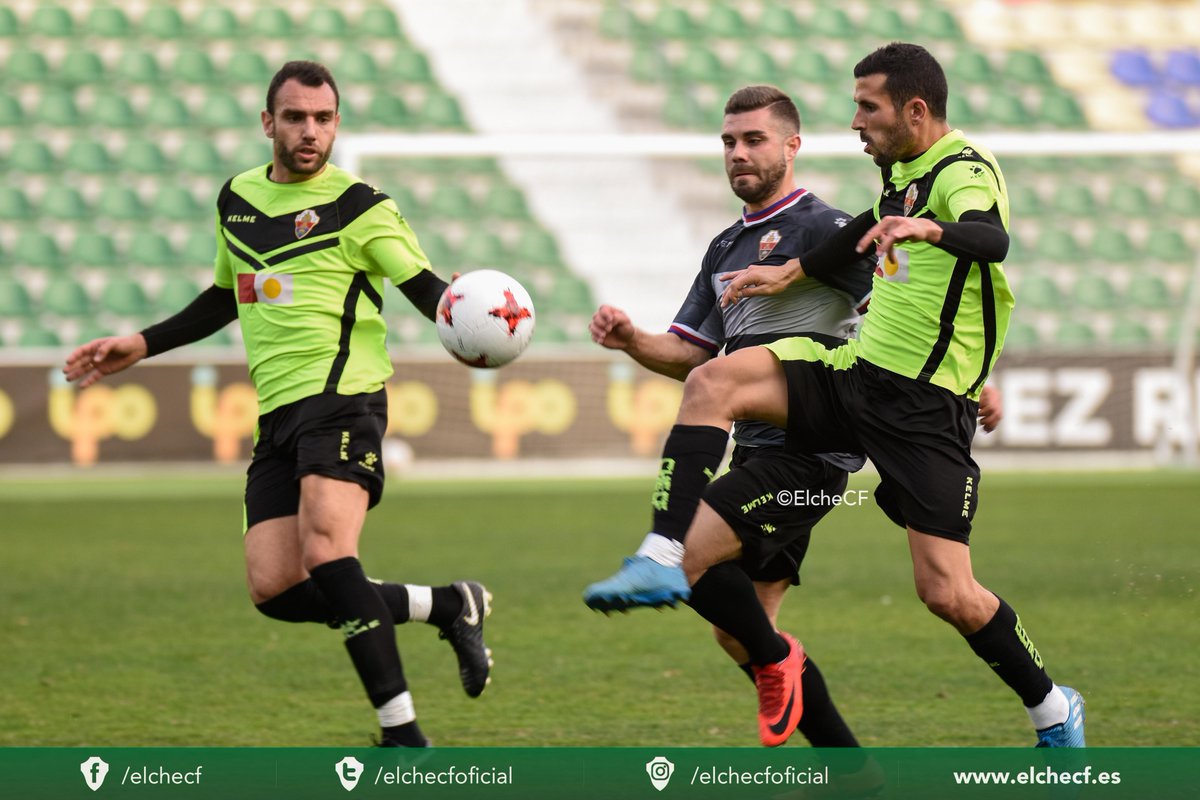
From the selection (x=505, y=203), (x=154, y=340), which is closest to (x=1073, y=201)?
(x=505, y=203)

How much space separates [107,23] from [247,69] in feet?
6.65

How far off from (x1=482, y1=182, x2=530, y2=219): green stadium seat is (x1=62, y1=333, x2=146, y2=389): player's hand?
1277cm

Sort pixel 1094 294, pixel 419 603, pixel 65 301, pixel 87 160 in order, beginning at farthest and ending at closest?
pixel 87 160 < pixel 65 301 < pixel 1094 294 < pixel 419 603

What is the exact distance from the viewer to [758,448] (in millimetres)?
4641

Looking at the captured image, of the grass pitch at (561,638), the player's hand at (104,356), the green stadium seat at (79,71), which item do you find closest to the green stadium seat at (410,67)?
the green stadium seat at (79,71)

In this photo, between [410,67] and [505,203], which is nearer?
[505,203]

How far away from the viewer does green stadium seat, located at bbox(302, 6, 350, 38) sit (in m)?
19.6

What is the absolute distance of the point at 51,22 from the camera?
19.2 metres

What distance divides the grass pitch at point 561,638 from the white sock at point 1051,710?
677 mm

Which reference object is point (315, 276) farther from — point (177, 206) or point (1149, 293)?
point (177, 206)

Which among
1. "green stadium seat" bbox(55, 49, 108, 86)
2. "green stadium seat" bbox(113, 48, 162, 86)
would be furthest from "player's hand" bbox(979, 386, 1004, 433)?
"green stadium seat" bbox(55, 49, 108, 86)

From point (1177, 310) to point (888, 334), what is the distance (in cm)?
1341

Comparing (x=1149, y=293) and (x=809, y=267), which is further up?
(x=809, y=267)
